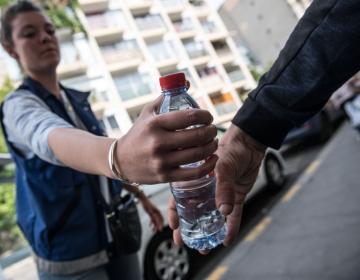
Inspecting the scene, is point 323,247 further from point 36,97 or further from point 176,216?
point 36,97

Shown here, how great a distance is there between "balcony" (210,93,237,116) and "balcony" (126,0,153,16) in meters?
0.75

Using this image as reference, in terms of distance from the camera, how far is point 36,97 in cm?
106

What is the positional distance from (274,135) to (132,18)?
1.55m

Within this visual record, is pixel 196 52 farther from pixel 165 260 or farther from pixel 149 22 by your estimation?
pixel 165 260

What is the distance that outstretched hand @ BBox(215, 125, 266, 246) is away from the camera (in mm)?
795

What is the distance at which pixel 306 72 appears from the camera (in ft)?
2.61

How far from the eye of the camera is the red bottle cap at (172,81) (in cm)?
59

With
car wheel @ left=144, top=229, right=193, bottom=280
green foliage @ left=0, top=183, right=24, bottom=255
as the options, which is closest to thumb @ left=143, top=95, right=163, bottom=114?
car wheel @ left=144, top=229, right=193, bottom=280

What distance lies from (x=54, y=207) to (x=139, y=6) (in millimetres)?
1508

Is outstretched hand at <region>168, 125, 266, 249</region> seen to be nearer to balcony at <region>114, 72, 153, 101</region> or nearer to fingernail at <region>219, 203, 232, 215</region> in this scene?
fingernail at <region>219, 203, 232, 215</region>

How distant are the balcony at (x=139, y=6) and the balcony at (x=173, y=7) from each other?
0.34 ft

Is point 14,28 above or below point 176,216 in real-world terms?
above

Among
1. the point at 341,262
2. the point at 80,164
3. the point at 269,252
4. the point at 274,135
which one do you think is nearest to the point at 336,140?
the point at 269,252

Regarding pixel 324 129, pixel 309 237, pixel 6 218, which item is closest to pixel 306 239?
pixel 309 237
